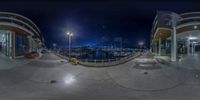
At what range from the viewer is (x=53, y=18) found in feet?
20.2

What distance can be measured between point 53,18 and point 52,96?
9.35ft

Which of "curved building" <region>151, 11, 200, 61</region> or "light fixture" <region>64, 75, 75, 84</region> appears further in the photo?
"curved building" <region>151, 11, 200, 61</region>

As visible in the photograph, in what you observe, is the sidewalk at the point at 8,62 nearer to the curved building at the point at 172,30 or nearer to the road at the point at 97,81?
the road at the point at 97,81

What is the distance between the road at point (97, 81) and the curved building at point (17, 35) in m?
0.55

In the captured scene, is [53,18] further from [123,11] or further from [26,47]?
[123,11]

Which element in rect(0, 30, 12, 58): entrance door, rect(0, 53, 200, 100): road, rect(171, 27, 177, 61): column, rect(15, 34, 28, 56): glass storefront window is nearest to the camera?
rect(0, 53, 200, 100): road

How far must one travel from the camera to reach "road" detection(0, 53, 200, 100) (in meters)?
4.39

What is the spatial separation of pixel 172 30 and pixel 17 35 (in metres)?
5.31

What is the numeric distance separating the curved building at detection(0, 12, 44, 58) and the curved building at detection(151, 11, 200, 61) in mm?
3676

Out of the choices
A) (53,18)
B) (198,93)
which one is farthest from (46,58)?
(198,93)

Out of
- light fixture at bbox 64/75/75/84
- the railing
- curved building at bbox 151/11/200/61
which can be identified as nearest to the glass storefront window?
light fixture at bbox 64/75/75/84

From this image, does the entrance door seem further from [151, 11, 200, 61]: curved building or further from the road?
[151, 11, 200, 61]: curved building

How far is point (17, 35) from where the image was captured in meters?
5.98

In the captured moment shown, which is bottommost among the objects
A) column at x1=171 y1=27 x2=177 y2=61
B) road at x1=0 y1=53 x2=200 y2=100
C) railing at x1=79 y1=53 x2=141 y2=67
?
road at x1=0 y1=53 x2=200 y2=100
